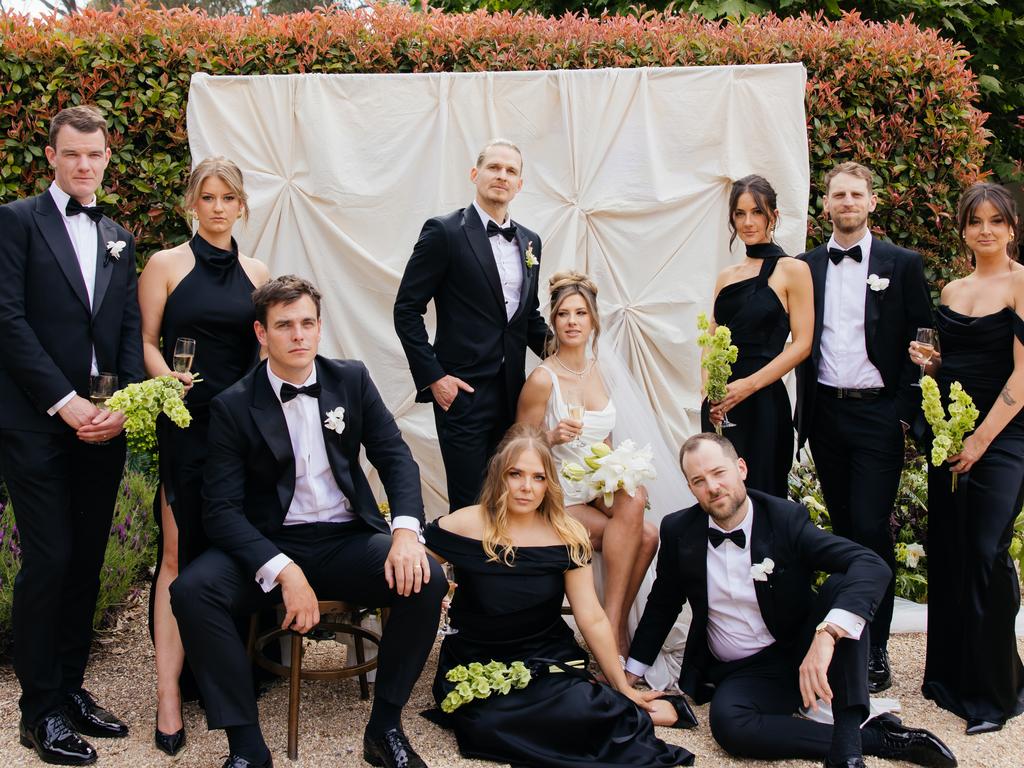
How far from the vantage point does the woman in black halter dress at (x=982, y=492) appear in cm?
365

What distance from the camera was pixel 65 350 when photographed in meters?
3.41

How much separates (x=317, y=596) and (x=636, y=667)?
49.6 inches

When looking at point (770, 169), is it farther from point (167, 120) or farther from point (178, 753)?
point (178, 753)

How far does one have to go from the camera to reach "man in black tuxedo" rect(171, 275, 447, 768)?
3.13 m

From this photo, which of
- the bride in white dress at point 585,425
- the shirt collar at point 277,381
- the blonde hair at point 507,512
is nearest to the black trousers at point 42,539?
the shirt collar at point 277,381

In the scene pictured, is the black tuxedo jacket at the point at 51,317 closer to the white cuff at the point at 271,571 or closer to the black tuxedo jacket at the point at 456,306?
the white cuff at the point at 271,571

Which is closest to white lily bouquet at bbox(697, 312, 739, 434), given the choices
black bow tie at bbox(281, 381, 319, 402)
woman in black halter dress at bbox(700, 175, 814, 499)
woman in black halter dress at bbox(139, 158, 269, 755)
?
woman in black halter dress at bbox(700, 175, 814, 499)

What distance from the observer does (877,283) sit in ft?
13.0

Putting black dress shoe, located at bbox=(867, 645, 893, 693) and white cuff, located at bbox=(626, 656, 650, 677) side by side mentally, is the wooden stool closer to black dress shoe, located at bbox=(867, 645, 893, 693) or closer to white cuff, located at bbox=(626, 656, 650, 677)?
white cuff, located at bbox=(626, 656, 650, 677)

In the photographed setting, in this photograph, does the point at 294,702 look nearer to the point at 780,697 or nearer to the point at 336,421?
the point at 336,421

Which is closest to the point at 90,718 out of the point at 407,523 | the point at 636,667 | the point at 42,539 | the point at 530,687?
the point at 42,539

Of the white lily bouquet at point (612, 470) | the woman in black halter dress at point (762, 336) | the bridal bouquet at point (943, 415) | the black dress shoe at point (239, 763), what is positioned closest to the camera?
the black dress shoe at point (239, 763)

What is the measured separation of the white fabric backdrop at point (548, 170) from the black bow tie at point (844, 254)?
1.25 m

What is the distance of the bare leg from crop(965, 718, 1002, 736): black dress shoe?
287cm
